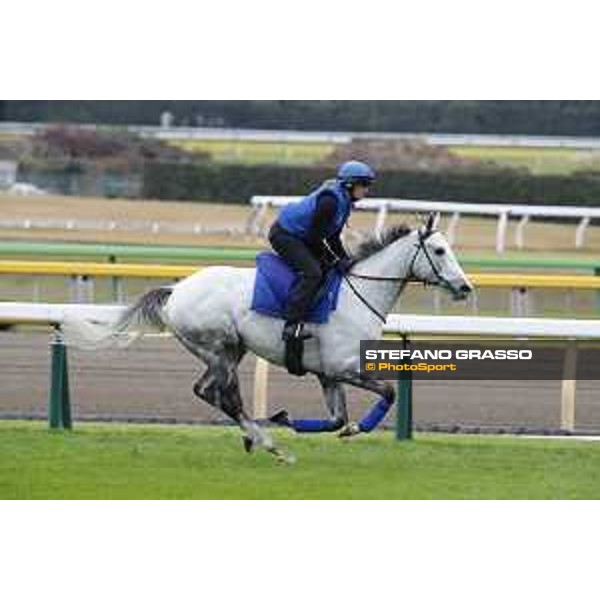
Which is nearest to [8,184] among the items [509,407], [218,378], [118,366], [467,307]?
[467,307]

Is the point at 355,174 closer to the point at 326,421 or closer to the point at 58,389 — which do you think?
the point at 326,421

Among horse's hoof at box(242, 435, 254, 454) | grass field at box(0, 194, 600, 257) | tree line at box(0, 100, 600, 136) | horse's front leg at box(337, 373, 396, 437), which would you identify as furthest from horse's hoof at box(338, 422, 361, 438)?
tree line at box(0, 100, 600, 136)

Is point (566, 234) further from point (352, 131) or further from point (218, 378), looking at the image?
point (218, 378)

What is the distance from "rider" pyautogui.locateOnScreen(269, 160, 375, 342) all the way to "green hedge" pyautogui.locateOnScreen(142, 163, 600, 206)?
17.7 metres

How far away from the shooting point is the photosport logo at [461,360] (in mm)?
9992

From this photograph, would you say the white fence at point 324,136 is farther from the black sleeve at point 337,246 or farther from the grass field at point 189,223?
the black sleeve at point 337,246

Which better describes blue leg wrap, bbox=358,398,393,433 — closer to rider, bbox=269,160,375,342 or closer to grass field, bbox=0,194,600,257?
rider, bbox=269,160,375,342

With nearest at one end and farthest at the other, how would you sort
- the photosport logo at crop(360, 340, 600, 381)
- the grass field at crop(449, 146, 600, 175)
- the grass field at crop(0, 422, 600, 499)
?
the grass field at crop(0, 422, 600, 499)
the photosport logo at crop(360, 340, 600, 381)
the grass field at crop(449, 146, 600, 175)

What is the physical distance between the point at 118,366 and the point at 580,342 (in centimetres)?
362

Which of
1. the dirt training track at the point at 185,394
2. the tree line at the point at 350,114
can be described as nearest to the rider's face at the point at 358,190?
the dirt training track at the point at 185,394

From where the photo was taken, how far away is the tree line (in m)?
27.6

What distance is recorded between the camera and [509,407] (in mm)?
12336

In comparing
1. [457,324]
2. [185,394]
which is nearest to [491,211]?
[185,394]

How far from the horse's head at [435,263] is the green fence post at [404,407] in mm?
728
